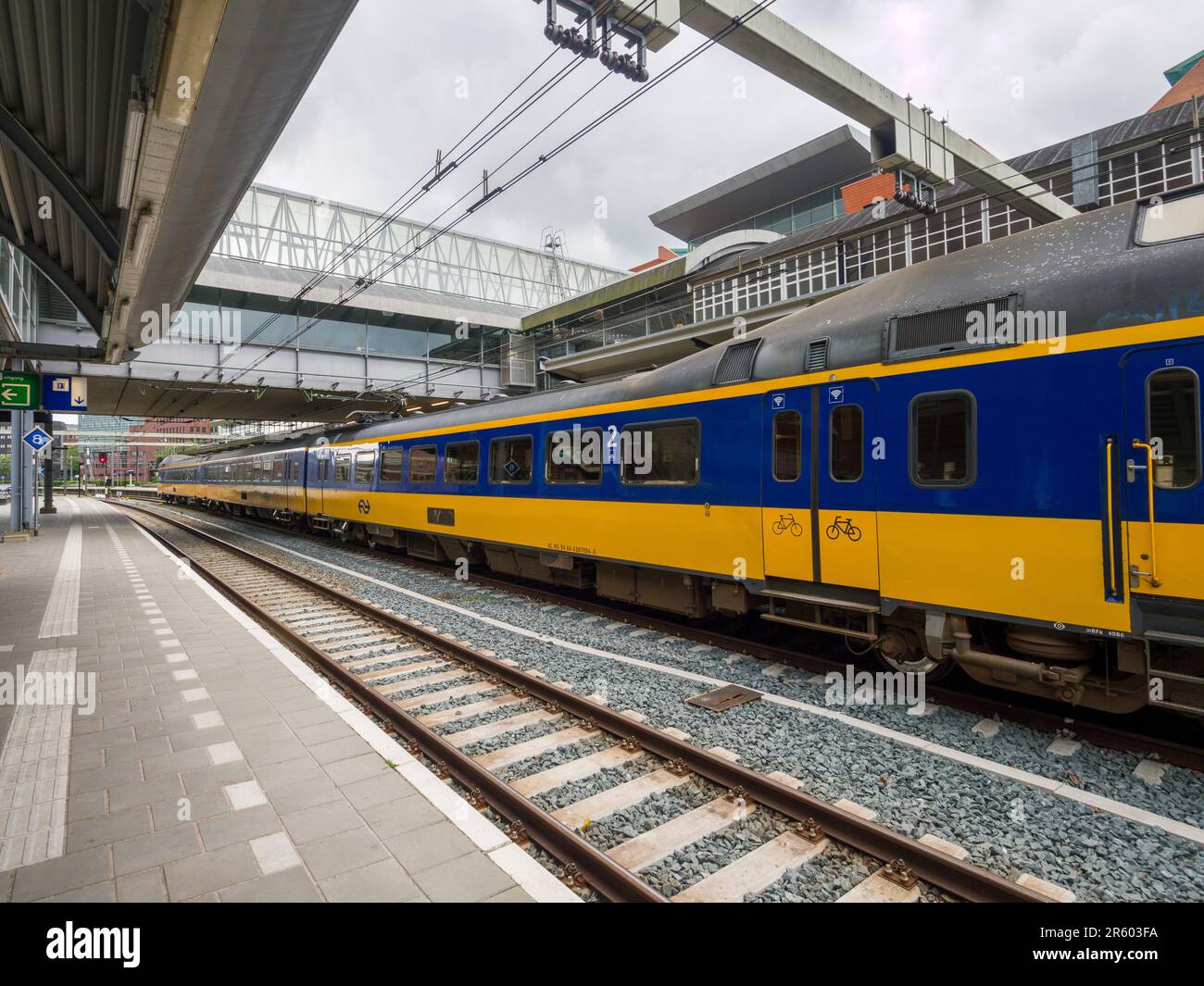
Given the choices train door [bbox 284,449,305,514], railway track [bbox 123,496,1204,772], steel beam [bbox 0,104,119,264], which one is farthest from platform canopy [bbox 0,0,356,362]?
train door [bbox 284,449,305,514]

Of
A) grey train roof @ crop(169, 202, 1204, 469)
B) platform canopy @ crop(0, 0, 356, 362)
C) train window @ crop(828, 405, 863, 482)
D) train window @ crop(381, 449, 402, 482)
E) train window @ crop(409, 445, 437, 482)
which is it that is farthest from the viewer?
train window @ crop(381, 449, 402, 482)

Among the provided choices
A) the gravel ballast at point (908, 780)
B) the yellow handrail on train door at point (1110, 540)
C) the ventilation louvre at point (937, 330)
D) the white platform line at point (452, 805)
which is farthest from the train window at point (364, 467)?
the yellow handrail on train door at point (1110, 540)

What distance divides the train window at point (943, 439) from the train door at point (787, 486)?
1.06 meters

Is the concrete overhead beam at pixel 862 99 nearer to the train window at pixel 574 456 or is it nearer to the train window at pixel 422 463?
the train window at pixel 574 456

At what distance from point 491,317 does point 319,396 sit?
891cm

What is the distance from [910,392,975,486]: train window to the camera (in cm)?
516

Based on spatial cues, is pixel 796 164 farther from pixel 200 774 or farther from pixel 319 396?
pixel 200 774

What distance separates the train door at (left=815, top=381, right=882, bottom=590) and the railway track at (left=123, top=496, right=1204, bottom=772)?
116cm

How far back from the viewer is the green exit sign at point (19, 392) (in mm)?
15805

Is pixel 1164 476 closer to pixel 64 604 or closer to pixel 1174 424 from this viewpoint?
pixel 1174 424

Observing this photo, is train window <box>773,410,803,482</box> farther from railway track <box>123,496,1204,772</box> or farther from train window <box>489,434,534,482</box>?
train window <box>489,434,534,482</box>

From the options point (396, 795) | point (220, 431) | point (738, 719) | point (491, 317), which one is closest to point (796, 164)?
point (491, 317)

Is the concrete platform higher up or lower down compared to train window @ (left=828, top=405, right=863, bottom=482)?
lower down

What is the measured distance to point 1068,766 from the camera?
443 centimetres
